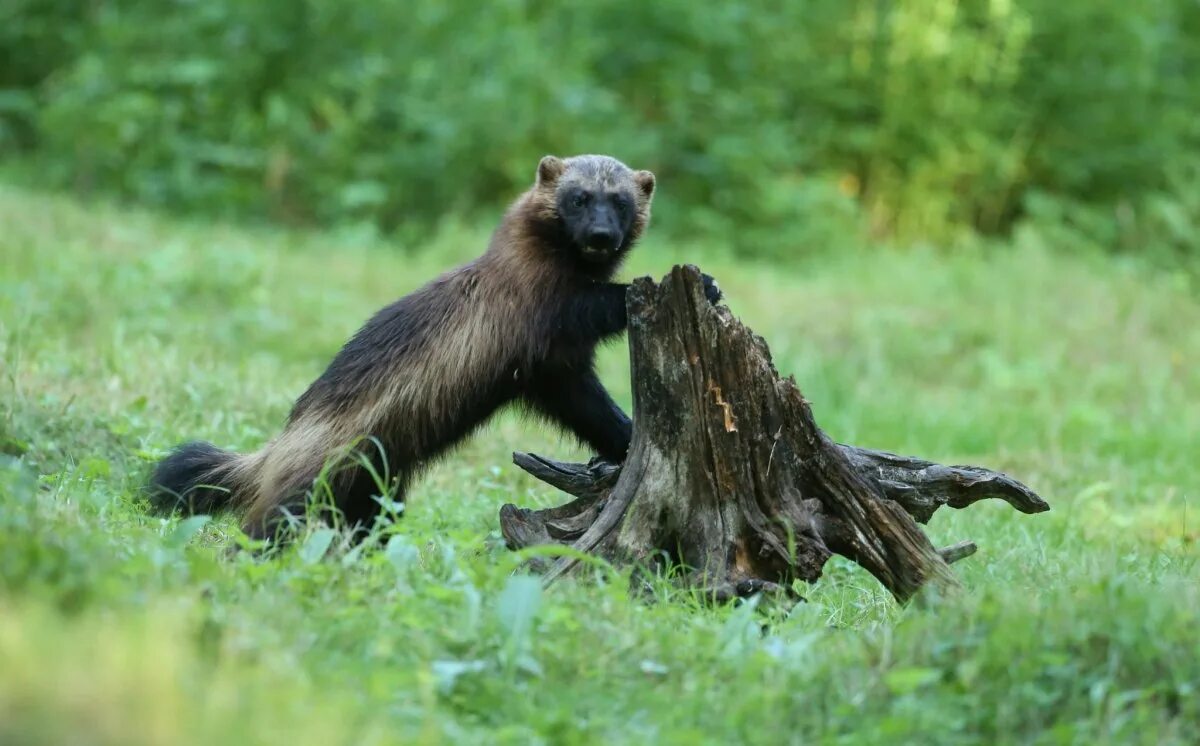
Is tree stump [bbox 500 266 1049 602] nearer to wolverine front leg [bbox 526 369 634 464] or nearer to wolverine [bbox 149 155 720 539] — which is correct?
wolverine [bbox 149 155 720 539]

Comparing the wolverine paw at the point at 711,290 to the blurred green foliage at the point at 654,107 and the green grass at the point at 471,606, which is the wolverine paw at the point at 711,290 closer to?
the green grass at the point at 471,606

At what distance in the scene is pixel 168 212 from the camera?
13.0 meters

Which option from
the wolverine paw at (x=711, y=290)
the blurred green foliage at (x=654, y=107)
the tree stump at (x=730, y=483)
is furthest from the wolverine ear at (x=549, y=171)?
→ the blurred green foliage at (x=654, y=107)

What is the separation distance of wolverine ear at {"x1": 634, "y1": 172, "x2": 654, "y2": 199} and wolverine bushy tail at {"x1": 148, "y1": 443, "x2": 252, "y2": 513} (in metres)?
2.10

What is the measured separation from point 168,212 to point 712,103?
18.6 ft

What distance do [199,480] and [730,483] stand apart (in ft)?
6.40

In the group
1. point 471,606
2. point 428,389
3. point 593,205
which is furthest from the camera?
point 593,205

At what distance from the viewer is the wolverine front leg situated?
5137mm

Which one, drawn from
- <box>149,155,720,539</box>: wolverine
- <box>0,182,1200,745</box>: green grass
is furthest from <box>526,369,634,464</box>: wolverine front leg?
<box>0,182,1200,745</box>: green grass

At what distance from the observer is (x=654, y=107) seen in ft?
48.9

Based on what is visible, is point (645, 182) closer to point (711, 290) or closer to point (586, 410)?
point (586, 410)

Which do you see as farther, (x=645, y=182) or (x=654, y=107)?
(x=654, y=107)

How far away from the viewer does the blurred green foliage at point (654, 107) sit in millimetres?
13234

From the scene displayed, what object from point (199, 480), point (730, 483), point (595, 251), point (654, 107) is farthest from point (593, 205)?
point (654, 107)
